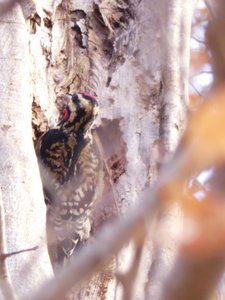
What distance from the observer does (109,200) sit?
3863 millimetres

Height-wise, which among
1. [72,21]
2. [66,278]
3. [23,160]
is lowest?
[23,160]

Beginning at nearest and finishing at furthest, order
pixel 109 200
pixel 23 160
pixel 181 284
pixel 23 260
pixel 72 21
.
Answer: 1. pixel 181 284
2. pixel 23 260
3. pixel 23 160
4. pixel 109 200
5. pixel 72 21

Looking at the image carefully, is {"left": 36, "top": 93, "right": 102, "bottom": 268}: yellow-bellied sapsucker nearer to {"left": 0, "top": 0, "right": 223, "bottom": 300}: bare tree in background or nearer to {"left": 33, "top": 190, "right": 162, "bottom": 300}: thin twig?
{"left": 0, "top": 0, "right": 223, "bottom": 300}: bare tree in background

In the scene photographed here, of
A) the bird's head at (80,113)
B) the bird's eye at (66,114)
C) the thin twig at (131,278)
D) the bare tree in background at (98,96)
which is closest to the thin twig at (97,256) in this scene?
the thin twig at (131,278)

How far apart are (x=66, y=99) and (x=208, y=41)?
10.2 feet

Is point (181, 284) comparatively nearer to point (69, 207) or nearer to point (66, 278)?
point (66, 278)

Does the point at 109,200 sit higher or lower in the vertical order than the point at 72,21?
lower

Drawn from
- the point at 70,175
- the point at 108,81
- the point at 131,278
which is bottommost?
the point at 70,175

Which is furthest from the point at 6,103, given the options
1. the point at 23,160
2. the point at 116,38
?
the point at 116,38

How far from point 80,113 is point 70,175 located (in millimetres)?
378

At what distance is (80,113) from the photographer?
407 centimetres

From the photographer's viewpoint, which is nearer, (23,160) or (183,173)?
(183,173)

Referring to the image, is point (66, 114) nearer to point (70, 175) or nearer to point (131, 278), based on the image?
point (70, 175)

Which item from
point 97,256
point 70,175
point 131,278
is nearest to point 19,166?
point 70,175
